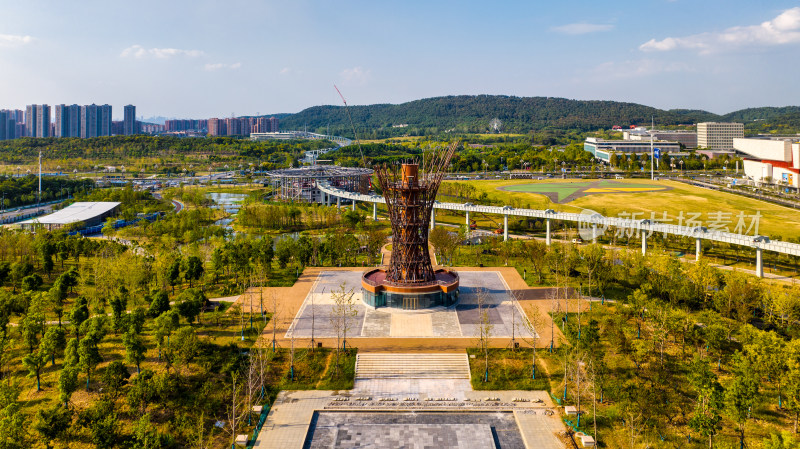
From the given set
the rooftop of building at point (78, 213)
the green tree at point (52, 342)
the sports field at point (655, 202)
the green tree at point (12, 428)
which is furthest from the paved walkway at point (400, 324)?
the rooftop of building at point (78, 213)

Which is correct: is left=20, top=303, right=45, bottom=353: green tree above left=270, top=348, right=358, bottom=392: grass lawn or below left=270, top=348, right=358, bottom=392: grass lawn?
above

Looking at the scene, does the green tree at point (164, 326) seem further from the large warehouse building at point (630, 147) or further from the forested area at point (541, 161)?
the large warehouse building at point (630, 147)

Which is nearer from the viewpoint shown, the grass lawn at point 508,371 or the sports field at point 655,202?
the grass lawn at point 508,371

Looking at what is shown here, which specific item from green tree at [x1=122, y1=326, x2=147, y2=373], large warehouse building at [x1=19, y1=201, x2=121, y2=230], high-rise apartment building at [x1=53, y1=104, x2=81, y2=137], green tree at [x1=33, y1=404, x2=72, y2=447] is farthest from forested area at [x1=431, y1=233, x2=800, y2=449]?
high-rise apartment building at [x1=53, y1=104, x2=81, y2=137]

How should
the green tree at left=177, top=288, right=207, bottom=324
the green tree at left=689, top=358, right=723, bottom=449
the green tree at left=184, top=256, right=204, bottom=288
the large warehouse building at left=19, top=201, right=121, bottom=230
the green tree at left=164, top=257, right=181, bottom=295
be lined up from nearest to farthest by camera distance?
1. the green tree at left=689, top=358, right=723, bottom=449
2. the green tree at left=177, top=288, right=207, bottom=324
3. the green tree at left=164, top=257, right=181, bottom=295
4. the green tree at left=184, top=256, right=204, bottom=288
5. the large warehouse building at left=19, top=201, right=121, bottom=230

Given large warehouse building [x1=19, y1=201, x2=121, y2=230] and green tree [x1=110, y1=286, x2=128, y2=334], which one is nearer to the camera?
green tree [x1=110, y1=286, x2=128, y2=334]

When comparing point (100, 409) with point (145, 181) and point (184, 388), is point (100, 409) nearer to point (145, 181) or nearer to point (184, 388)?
point (184, 388)

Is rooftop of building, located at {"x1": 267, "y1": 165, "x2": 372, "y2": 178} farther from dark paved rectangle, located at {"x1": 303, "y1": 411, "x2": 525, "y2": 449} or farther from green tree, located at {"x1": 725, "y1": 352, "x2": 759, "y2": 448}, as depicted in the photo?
green tree, located at {"x1": 725, "y1": 352, "x2": 759, "y2": 448}

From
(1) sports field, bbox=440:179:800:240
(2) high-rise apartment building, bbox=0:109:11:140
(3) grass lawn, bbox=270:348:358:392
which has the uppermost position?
(2) high-rise apartment building, bbox=0:109:11:140
